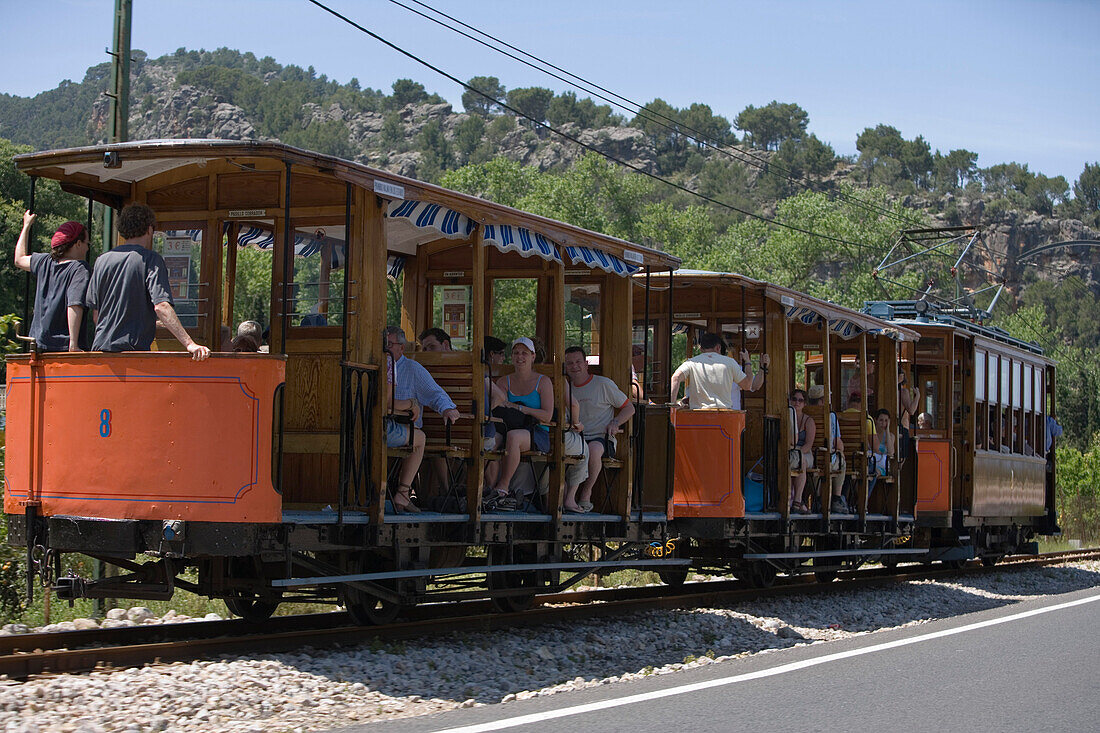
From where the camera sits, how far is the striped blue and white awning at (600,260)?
1005cm

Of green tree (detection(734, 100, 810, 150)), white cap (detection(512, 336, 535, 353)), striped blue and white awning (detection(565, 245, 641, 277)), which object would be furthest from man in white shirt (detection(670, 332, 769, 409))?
green tree (detection(734, 100, 810, 150))

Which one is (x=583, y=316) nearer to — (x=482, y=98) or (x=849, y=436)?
(x=849, y=436)

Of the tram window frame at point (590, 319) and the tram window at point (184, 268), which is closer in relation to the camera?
the tram window at point (184, 268)

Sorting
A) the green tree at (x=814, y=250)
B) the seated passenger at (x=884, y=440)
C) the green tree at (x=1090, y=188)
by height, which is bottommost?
the seated passenger at (x=884, y=440)

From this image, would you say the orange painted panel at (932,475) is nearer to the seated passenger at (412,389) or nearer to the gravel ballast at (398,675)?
the gravel ballast at (398,675)

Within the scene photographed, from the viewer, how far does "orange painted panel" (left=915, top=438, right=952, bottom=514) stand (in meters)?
16.9

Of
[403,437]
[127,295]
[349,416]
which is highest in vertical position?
[127,295]

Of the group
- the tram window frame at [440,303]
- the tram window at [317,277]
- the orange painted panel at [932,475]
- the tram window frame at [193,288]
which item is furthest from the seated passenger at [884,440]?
the tram window frame at [193,288]

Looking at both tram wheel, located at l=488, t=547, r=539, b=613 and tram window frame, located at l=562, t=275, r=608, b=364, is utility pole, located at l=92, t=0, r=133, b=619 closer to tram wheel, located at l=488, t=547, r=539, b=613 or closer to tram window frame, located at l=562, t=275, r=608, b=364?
tram wheel, located at l=488, t=547, r=539, b=613

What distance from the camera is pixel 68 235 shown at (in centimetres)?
759

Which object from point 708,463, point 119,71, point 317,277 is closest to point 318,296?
point 317,277

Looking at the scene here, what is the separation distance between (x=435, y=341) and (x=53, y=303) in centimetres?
301

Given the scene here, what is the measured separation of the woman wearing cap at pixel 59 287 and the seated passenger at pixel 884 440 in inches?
436

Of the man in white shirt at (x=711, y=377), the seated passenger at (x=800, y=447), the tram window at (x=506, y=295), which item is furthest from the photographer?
the seated passenger at (x=800, y=447)
